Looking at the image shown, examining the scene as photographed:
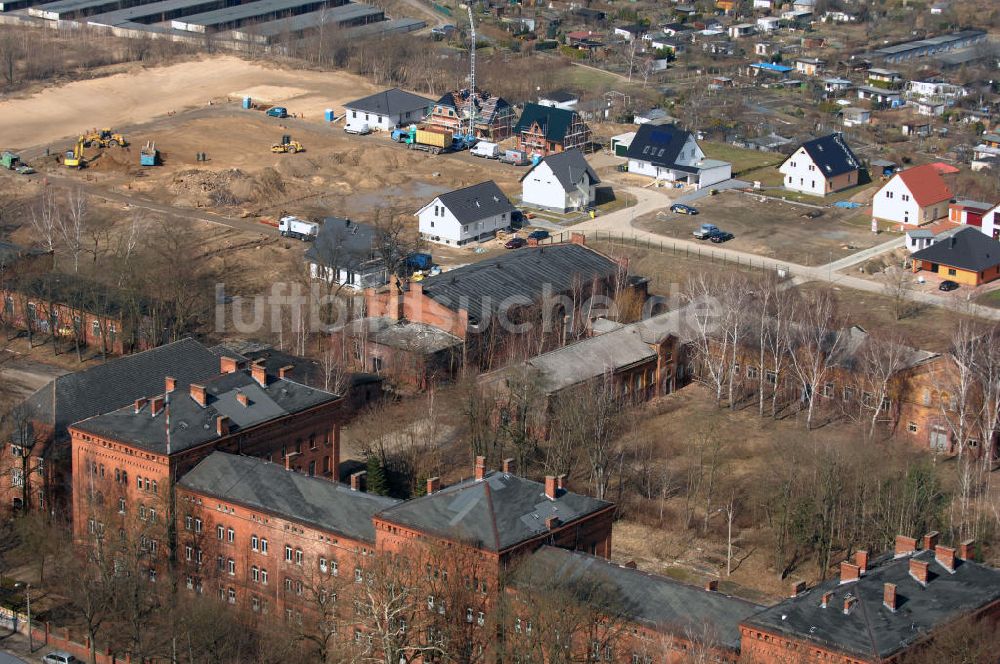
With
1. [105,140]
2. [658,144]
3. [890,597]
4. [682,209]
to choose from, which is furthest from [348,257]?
[890,597]

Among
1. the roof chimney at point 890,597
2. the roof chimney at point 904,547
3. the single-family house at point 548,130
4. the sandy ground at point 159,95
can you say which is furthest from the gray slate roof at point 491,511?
the sandy ground at point 159,95

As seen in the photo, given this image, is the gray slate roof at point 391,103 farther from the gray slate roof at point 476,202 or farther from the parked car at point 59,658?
the parked car at point 59,658

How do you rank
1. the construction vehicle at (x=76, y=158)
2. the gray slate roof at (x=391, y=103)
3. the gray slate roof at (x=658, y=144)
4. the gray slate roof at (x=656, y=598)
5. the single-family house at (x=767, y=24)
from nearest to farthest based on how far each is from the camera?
the gray slate roof at (x=656, y=598) < the gray slate roof at (x=658, y=144) < the construction vehicle at (x=76, y=158) < the gray slate roof at (x=391, y=103) < the single-family house at (x=767, y=24)

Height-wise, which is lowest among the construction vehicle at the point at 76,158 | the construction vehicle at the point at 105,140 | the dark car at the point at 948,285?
the construction vehicle at the point at 76,158

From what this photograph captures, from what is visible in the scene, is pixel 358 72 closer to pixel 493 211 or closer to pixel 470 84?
pixel 470 84

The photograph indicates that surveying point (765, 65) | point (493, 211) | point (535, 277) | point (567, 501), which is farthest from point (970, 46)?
point (567, 501)

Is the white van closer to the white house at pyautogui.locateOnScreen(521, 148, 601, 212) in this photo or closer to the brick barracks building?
the white house at pyautogui.locateOnScreen(521, 148, 601, 212)

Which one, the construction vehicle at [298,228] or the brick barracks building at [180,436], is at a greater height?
the brick barracks building at [180,436]
